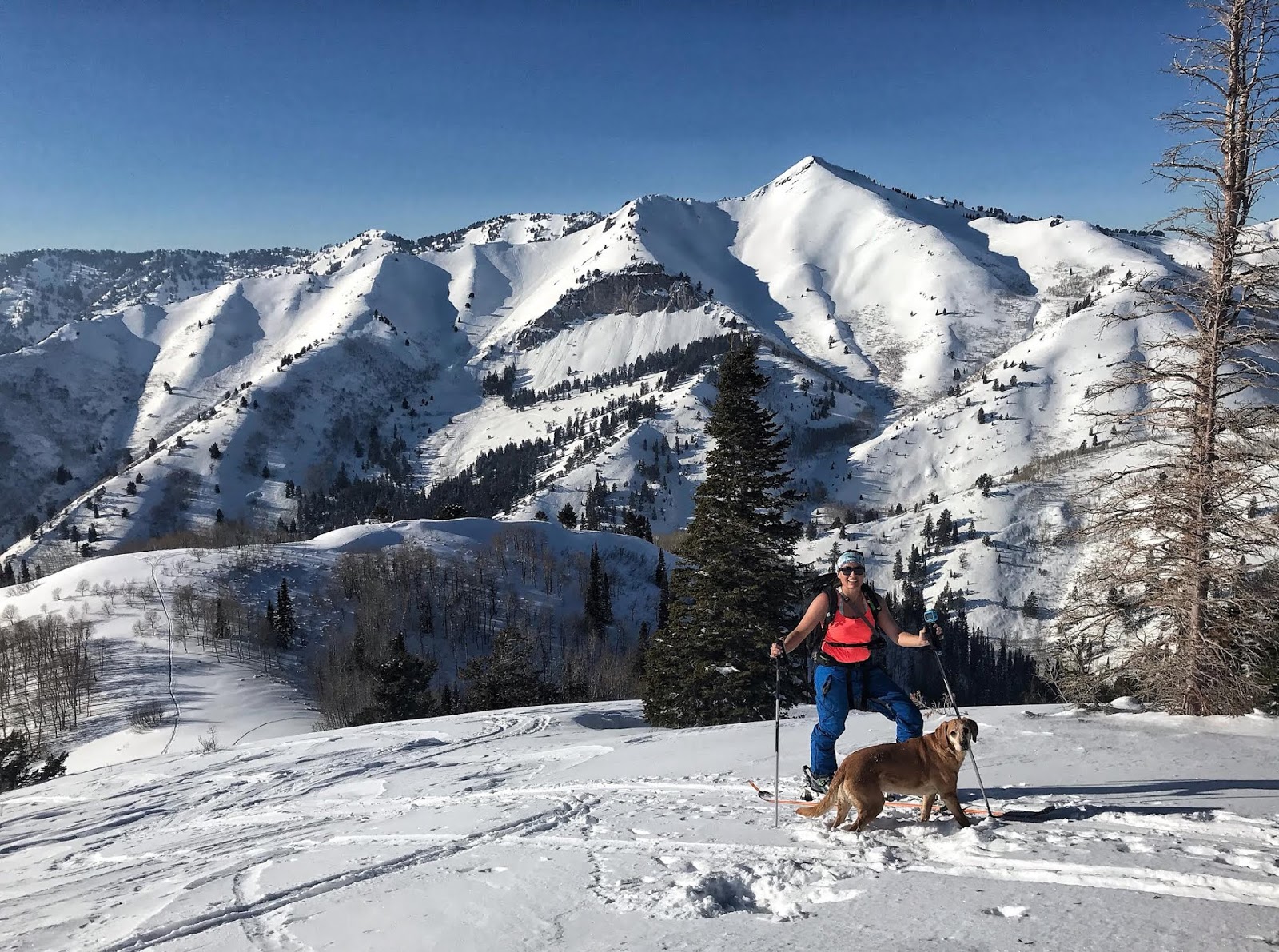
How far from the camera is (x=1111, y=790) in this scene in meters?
6.93

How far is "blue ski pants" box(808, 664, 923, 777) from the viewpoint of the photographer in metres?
7.19

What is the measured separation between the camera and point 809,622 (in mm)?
7422

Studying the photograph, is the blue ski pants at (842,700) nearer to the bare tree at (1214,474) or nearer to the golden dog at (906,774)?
the golden dog at (906,774)

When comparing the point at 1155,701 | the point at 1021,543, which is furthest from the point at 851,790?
the point at 1021,543

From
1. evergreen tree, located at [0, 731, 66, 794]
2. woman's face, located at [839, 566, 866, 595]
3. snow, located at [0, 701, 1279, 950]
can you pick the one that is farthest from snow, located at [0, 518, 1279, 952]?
evergreen tree, located at [0, 731, 66, 794]

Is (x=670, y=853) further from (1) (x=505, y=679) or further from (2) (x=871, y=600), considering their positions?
(1) (x=505, y=679)

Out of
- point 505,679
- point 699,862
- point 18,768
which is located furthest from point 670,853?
point 505,679

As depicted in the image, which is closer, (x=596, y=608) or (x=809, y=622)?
(x=809, y=622)

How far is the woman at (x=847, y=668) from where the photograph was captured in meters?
7.22

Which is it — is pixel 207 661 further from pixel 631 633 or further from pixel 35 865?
pixel 35 865

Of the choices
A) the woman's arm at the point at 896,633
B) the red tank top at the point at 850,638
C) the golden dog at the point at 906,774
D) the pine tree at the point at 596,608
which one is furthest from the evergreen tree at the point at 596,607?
the golden dog at the point at 906,774

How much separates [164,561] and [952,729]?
117m

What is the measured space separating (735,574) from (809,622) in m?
13.9

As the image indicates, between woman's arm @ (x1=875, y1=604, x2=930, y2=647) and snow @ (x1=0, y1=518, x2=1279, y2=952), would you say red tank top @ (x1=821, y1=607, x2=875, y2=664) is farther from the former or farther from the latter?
snow @ (x1=0, y1=518, x2=1279, y2=952)
